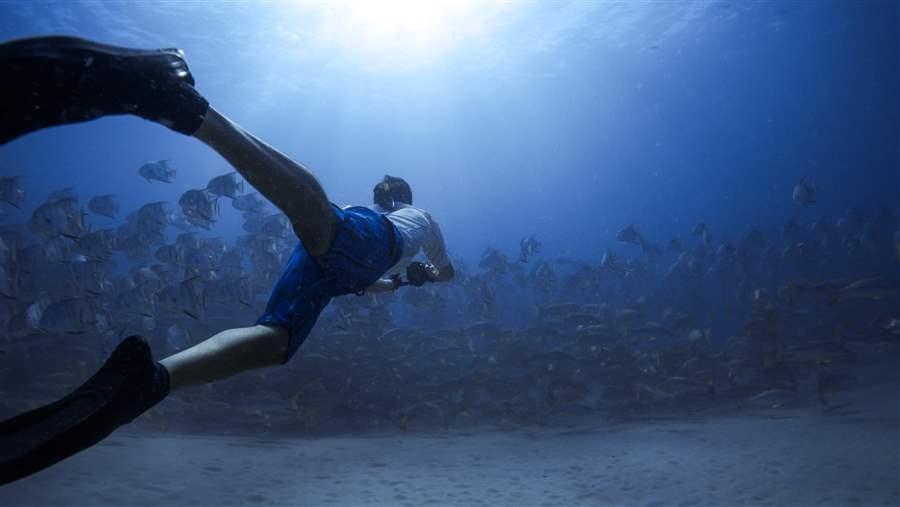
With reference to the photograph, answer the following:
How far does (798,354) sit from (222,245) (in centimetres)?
1336

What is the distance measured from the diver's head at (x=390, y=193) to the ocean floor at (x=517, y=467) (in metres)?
3.73

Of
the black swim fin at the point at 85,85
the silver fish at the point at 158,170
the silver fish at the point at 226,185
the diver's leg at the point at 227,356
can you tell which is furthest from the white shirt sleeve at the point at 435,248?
the silver fish at the point at 158,170

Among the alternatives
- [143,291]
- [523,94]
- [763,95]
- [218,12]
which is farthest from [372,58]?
[763,95]

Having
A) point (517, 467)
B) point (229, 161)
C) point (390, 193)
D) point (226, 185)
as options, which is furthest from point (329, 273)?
point (226, 185)

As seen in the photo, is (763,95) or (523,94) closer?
(523,94)

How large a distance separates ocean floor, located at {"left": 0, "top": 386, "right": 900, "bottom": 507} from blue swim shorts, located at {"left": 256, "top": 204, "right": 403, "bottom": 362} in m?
3.64

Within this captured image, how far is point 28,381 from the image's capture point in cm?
962

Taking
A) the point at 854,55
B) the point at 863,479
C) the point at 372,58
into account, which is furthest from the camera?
the point at 854,55

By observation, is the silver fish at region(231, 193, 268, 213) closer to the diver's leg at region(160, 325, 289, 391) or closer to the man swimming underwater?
the man swimming underwater

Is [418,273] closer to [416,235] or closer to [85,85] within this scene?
[416,235]

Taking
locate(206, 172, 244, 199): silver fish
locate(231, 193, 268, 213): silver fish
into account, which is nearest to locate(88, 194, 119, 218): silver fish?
locate(231, 193, 268, 213): silver fish

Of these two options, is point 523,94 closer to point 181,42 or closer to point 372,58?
point 372,58

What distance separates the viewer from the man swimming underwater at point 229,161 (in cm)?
225

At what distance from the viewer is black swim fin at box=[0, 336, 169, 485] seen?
2.27 metres
